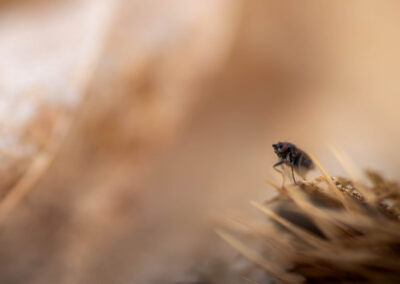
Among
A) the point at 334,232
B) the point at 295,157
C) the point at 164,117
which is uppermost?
the point at 164,117

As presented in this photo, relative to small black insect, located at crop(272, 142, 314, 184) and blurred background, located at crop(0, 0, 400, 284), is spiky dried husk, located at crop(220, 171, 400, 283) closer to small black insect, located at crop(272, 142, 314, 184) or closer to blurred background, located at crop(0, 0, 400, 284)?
small black insect, located at crop(272, 142, 314, 184)

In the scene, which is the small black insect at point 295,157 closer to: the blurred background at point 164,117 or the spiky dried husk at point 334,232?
the spiky dried husk at point 334,232

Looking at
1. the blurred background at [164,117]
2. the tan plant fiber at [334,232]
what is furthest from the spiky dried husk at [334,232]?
the blurred background at [164,117]

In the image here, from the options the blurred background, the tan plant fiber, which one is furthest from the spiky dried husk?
the blurred background

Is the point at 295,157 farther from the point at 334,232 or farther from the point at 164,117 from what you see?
the point at 164,117

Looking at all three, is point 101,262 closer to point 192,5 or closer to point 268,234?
point 268,234

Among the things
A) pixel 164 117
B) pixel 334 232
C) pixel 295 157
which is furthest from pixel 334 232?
pixel 164 117

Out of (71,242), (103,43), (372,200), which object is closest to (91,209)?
(71,242)
